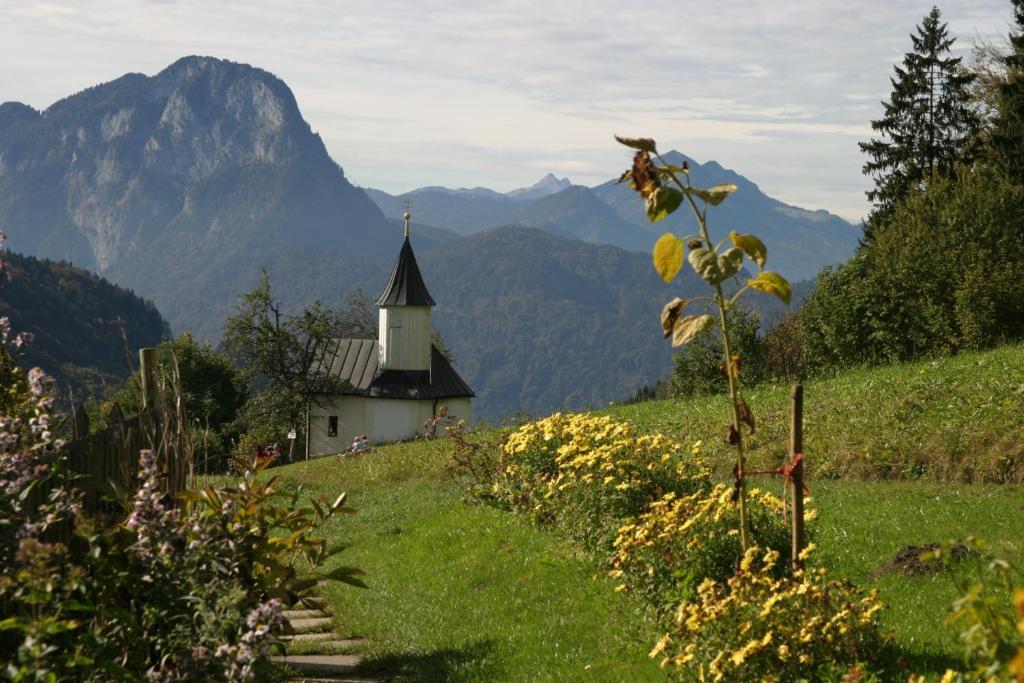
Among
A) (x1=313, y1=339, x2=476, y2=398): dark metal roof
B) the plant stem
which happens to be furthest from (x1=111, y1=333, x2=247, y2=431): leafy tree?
the plant stem

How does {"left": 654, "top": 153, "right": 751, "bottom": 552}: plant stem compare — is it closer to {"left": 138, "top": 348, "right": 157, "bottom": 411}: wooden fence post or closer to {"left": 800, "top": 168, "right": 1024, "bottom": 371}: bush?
{"left": 138, "top": 348, "right": 157, "bottom": 411}: wooden fence post

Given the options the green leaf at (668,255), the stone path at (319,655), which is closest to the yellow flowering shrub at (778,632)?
the green leaf at (668,255)

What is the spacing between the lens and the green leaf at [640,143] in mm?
4555

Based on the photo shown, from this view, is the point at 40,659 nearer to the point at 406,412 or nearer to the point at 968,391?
the point at 968,391

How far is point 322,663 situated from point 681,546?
2665mm

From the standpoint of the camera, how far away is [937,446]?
44.0ft

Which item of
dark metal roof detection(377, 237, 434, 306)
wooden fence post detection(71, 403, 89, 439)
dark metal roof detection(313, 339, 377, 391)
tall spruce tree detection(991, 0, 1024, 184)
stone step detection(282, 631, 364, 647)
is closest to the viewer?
wooden fence post detection(71, 403, 89, 439)

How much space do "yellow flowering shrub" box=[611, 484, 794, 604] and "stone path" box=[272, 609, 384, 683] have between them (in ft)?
Answer: 6.20

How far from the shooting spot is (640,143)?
457cm

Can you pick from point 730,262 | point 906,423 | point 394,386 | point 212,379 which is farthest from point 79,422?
point 212,379

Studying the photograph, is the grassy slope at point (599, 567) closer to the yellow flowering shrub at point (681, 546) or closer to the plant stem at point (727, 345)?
the yellow flowering shrub at point (681, 546)

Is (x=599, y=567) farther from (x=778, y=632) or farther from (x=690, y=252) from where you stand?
(x=690, y=252)

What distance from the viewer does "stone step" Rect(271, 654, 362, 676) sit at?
23.3 ft

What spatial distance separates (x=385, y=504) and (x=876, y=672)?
1049cm
